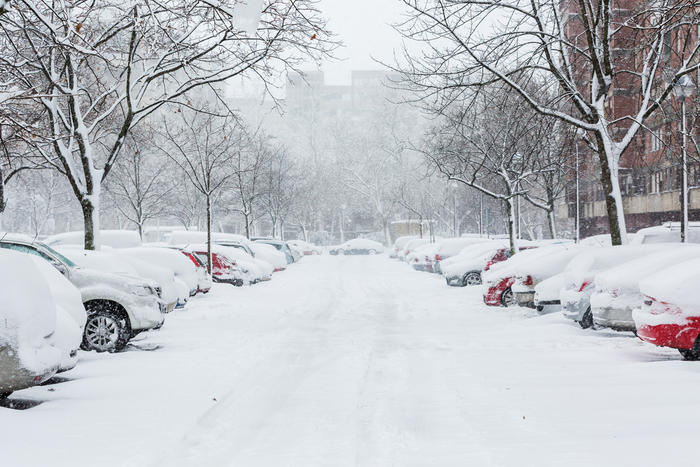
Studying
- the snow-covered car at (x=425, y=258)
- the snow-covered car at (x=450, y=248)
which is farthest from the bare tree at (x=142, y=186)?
the snow-covered car at (x=450, y=248)

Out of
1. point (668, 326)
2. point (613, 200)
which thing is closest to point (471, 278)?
point (613, 200)

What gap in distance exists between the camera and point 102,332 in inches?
400

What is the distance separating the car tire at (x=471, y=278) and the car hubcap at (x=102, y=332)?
543 inches

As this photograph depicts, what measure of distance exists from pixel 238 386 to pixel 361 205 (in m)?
72.0

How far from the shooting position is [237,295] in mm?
19844

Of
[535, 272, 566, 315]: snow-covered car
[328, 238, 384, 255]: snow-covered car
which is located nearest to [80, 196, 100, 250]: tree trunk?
[535, 272, 566, 315]: snow-covered car

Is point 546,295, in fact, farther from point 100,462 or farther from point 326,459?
point 100,462

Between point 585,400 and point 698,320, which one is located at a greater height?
point 698,320

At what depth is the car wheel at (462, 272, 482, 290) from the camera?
71.8 feet

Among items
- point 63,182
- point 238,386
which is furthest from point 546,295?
point 63,182

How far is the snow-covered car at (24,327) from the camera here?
598 centimetres

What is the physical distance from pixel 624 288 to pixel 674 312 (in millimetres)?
1642

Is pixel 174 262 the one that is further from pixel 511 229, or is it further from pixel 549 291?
pixel 511 229

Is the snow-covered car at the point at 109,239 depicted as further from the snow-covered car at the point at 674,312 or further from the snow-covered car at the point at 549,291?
the snow-covered car at the point at 674,312
